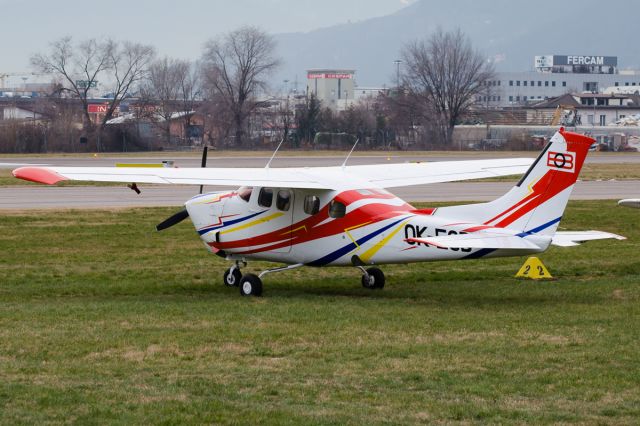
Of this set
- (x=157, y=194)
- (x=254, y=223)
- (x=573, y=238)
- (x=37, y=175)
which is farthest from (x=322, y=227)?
(x=157, y=194)

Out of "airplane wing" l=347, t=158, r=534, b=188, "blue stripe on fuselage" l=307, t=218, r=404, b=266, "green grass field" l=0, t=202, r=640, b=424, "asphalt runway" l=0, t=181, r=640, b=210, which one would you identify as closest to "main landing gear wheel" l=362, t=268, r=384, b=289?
"green grass field" l=0, t=202, r=640, b=424

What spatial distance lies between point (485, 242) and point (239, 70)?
3112 inches

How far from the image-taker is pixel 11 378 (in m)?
10.5

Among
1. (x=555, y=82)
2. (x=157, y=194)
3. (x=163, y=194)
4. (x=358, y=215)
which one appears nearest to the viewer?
(x=358, y=215)

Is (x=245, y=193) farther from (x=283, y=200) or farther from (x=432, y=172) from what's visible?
(x=432, y=172)

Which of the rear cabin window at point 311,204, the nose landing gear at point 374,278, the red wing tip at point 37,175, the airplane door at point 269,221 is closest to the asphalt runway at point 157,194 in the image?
the airplane door at point 269,221

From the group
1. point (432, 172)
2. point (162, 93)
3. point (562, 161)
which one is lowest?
point (432, 172)

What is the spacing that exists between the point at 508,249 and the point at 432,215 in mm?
1412

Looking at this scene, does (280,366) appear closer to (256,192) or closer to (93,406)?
(93,406)

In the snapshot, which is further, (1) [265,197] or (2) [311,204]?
(1) [265,197]

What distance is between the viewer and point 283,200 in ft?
56.4

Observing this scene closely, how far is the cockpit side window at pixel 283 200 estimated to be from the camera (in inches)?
674

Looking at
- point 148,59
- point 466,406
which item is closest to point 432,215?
point 466,406

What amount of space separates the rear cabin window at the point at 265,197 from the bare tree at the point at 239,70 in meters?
64.8
